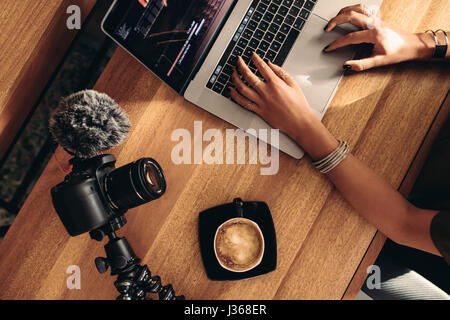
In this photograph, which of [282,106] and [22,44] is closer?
[22,44]

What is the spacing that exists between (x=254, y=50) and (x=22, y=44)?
0.52 metres

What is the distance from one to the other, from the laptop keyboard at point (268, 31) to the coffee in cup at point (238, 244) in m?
0.36

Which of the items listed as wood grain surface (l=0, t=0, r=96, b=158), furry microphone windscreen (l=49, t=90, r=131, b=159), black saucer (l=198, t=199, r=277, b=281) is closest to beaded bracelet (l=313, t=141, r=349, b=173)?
black saucer (l=198, t=199, r=277, b=281)

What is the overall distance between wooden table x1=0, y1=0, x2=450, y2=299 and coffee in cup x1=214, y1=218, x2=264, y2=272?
7 cm

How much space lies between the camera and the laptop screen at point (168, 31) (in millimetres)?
600

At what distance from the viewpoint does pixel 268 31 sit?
2.39 feet

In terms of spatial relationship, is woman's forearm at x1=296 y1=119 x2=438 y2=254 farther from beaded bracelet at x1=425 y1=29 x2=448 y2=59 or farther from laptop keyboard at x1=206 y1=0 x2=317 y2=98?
beaded bracelet at x1=425 y1=29 x2=448 y2=59

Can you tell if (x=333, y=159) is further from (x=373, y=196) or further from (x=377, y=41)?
(x=377, y=41)

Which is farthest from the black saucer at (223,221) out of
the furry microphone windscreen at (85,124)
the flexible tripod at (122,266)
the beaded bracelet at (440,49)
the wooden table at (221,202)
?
the beaded bracelet at (440,49)

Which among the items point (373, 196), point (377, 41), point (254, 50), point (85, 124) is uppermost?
point (377, 41)

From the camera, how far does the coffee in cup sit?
2.21 ft

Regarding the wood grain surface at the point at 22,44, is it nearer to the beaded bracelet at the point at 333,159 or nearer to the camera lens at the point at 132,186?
the camera lens at the point at 132,186

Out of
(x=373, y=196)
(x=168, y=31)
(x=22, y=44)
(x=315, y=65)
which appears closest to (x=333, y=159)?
(x=373, y=196)
